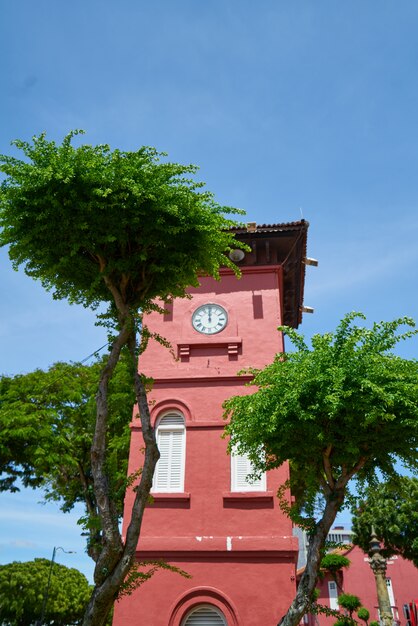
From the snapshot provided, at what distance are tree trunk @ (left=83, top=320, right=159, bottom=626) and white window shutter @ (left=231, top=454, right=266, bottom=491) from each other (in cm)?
603

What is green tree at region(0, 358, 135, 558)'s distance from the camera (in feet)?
70.5

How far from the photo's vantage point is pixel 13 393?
78.1ft

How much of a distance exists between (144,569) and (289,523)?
13.1ft

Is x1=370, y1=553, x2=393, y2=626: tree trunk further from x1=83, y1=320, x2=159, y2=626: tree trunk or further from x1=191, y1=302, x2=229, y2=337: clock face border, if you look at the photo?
x1=83, y1=320, x2=159, y2=626: tree trunk

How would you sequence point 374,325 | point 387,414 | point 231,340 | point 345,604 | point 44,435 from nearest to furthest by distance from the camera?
point 387,414
point 374,325
point 231,340
point 44,435
point 345,604

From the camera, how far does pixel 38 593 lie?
122ft

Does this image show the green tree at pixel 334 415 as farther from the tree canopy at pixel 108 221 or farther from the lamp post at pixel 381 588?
the lamp post at pixel 381 588

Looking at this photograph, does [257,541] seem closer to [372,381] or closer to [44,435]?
[372,381]

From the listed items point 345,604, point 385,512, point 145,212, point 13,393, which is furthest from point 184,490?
point 345,604

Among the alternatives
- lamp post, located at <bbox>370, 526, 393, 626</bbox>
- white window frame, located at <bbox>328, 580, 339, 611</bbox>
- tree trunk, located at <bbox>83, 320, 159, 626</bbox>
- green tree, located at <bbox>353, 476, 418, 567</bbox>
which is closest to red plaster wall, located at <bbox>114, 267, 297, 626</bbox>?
tree trunk, located at <bbox>83, 320, 159, 626</bbox>

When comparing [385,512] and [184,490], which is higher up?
[385,512]

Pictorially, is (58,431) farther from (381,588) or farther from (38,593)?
(38,593)

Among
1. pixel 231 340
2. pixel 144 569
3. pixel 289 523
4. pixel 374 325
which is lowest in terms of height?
pixel 144 569

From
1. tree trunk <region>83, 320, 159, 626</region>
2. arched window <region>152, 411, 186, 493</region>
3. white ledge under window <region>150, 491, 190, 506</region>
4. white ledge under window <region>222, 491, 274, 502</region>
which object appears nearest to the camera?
tree trunk <region>83, 320, 159, 626</region>
